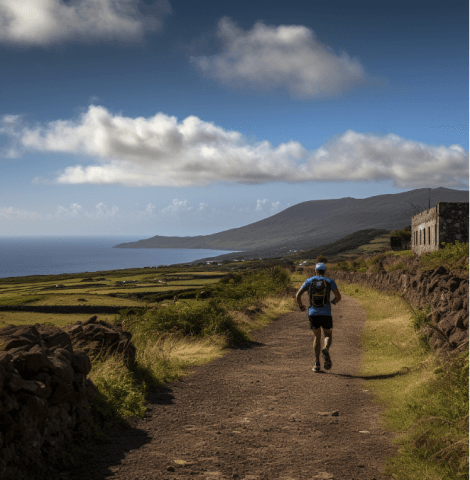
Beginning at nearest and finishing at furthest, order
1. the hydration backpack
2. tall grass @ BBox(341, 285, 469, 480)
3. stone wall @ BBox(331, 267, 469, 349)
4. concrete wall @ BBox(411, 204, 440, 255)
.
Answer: tall grass @ BBox(341, 285, 469, 480) → stone wall @ BBox(331, 267, 469, 349) → the hydration backpack → concrete wall @ BBox(411, 204, 440, 255)

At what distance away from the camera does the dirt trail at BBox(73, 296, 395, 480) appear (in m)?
5.18

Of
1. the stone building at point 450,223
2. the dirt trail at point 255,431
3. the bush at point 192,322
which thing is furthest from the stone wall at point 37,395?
the stone building at point 450,223

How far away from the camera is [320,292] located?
32.0ft

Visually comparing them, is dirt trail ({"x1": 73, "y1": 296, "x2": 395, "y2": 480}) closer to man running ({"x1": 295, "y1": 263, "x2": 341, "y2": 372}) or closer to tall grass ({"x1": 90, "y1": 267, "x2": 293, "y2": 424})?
tall grass ({"x1": 90, "y1": 267, "x2": 293, "y2": 424})

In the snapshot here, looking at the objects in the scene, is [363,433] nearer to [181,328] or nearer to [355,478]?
[355,478]

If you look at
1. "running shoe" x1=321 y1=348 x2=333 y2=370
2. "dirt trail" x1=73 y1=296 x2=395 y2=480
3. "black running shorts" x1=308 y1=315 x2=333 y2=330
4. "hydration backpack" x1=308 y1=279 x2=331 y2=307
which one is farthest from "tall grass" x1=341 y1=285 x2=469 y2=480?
"hydration backpack" x1=308 y1=279 x2=331 y2=307

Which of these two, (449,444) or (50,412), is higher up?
(50,412)

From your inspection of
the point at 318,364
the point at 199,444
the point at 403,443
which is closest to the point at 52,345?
the point at 199,444

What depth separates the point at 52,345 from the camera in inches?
257

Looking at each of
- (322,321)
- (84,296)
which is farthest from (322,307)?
(84,296)

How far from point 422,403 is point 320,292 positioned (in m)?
3.37

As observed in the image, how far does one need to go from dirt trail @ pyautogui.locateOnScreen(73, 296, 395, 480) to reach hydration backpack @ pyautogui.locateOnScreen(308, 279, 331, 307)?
164 centimetres

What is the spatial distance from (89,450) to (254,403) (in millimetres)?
3125

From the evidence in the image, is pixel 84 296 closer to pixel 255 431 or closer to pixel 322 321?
pixel 322 321
